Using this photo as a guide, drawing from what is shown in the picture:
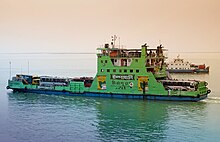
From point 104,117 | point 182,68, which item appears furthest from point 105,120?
point 182,68

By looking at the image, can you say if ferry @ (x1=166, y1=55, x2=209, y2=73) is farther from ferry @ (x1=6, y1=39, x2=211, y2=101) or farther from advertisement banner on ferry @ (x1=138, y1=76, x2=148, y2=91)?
advertisement banner on ferry @ (x1=138, y1=76, x2=148, y2=91)

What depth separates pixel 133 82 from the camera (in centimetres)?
4466

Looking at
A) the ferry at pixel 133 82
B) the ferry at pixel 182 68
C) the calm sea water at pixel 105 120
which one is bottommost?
the calm sea water at pixel 105 120

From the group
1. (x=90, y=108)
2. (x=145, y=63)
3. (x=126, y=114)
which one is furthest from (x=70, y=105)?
(x=145, y=63)

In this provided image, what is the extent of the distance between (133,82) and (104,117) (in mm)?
11250

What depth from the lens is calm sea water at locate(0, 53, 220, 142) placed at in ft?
89.5

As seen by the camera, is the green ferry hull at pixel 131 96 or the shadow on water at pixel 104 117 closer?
the shadow on water at pixel 104 117

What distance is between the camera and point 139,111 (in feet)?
123

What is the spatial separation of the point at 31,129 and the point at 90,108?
10.8 metres

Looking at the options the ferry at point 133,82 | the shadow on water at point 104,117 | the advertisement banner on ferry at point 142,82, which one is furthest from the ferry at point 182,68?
the shadow on water at point 104,117

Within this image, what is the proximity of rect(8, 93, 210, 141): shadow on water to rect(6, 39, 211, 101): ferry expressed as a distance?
1511 millimetres

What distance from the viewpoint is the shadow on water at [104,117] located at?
27.8 metres

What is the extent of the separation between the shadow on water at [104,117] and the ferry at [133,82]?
151 cm

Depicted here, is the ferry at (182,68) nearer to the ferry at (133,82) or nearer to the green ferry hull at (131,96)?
the ferry at (133,82)
